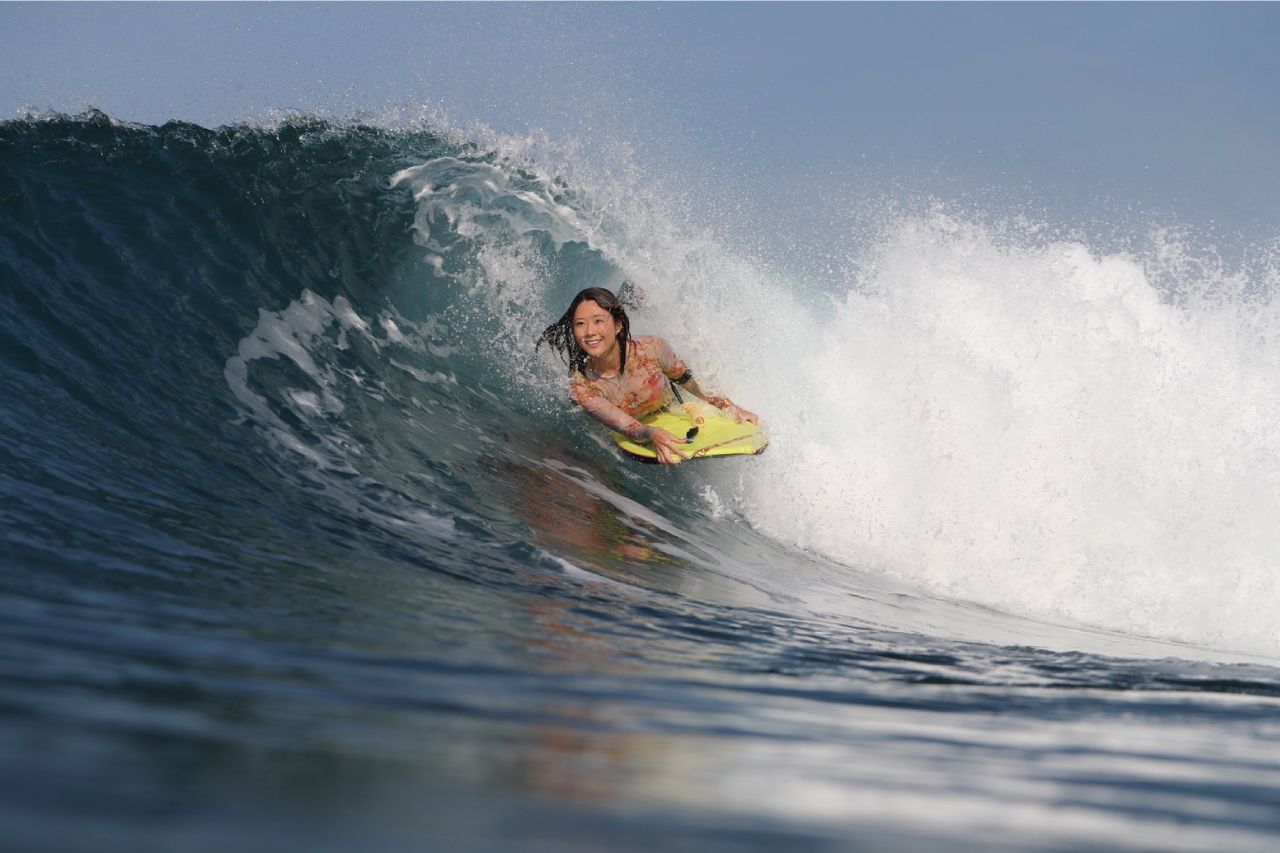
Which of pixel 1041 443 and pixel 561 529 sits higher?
pixel 1041 443

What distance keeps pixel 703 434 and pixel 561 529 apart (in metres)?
2.17

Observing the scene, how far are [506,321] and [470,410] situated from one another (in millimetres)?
1778

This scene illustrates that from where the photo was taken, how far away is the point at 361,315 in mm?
8555

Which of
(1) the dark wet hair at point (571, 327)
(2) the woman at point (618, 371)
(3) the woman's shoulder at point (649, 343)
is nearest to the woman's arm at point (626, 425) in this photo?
(2) the woman at point (618, 371)

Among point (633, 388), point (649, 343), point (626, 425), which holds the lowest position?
point (626, 425)

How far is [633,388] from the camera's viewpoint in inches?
302

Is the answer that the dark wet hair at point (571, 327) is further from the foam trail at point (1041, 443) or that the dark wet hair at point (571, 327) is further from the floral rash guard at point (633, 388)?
the foam trail at point (1041, 443)

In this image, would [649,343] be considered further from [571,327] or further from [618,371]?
[571,327]

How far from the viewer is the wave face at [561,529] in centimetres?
171

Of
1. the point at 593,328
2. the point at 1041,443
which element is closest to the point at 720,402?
the point at 593,328

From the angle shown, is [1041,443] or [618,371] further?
[1041,443]

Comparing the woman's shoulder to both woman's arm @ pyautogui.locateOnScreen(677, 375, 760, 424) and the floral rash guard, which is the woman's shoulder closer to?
the floral rash guard

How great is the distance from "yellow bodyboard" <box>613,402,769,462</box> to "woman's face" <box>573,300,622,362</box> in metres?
0.61

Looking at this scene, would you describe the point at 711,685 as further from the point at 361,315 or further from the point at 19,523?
the point at 361,315
